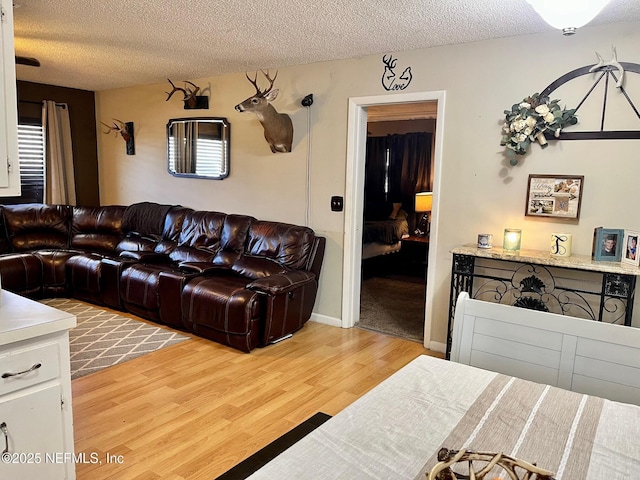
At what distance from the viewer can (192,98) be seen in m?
5.03

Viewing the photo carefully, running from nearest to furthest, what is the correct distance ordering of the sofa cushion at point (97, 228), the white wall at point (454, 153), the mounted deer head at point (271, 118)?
the white wall at point (454, 153), the mounted deer head at point (271, 118), the sofa cushion at point (97, 228)

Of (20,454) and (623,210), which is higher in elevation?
(623,210)

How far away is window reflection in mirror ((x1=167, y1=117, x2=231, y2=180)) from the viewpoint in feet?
16.3

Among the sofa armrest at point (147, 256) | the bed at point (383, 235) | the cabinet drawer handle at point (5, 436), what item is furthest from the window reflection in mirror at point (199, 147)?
the cabinet drawer handle at point (5, 436)

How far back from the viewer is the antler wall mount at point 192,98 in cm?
504

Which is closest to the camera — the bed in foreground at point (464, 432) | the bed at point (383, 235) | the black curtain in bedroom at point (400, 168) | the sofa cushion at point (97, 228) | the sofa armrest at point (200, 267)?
the bed in foreground at point (464, 432)

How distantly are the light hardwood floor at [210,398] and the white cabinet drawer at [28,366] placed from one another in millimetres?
720

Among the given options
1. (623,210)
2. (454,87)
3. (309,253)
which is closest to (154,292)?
(309,253)

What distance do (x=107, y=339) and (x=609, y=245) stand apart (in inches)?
148

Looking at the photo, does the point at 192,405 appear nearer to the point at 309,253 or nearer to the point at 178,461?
the point at 178,461

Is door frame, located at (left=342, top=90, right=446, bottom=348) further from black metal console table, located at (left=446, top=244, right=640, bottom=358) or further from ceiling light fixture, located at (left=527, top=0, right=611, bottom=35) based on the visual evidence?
ceiling light fixture, located at (left=527, top=0, right=611, bottom=35)

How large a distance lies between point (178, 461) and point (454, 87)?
10.2ft

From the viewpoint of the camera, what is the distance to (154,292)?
4137mm

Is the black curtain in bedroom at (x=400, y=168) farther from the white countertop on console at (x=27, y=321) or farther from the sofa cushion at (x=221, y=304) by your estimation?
the white countertop on console at (x=27, y=321)
